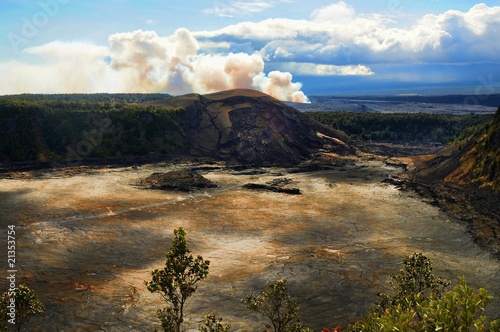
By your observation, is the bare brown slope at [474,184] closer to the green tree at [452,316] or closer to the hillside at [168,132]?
the hillside at [168,132]

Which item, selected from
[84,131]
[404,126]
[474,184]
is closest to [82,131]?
[84,131]

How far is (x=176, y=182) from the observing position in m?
68.2

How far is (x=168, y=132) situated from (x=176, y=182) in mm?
36380

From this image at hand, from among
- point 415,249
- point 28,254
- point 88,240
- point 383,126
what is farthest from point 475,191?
point 383,126

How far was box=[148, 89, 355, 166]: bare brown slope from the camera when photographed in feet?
314

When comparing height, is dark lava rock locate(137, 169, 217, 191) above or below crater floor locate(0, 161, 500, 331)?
above

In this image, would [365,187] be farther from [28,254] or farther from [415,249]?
[28,254]

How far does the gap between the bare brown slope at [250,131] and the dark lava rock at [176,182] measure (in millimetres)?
23519

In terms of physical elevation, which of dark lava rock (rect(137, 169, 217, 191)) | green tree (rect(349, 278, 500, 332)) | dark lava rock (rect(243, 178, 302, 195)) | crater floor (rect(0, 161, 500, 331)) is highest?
green tree (rect(349, 278, 500, 332))

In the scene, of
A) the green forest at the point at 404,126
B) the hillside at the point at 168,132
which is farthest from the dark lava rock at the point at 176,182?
the green forest at the point at 404,126

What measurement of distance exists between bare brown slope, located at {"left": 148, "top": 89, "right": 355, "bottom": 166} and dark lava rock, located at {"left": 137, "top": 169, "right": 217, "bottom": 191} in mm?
23519

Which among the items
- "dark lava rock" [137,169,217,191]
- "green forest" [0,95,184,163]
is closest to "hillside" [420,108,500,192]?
"dark lava rock" [137,169,217,191]

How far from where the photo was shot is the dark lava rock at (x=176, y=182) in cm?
6669

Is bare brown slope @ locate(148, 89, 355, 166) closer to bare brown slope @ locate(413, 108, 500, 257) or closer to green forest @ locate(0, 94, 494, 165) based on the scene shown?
green forest @ locate(0, 94, 494, 165)
